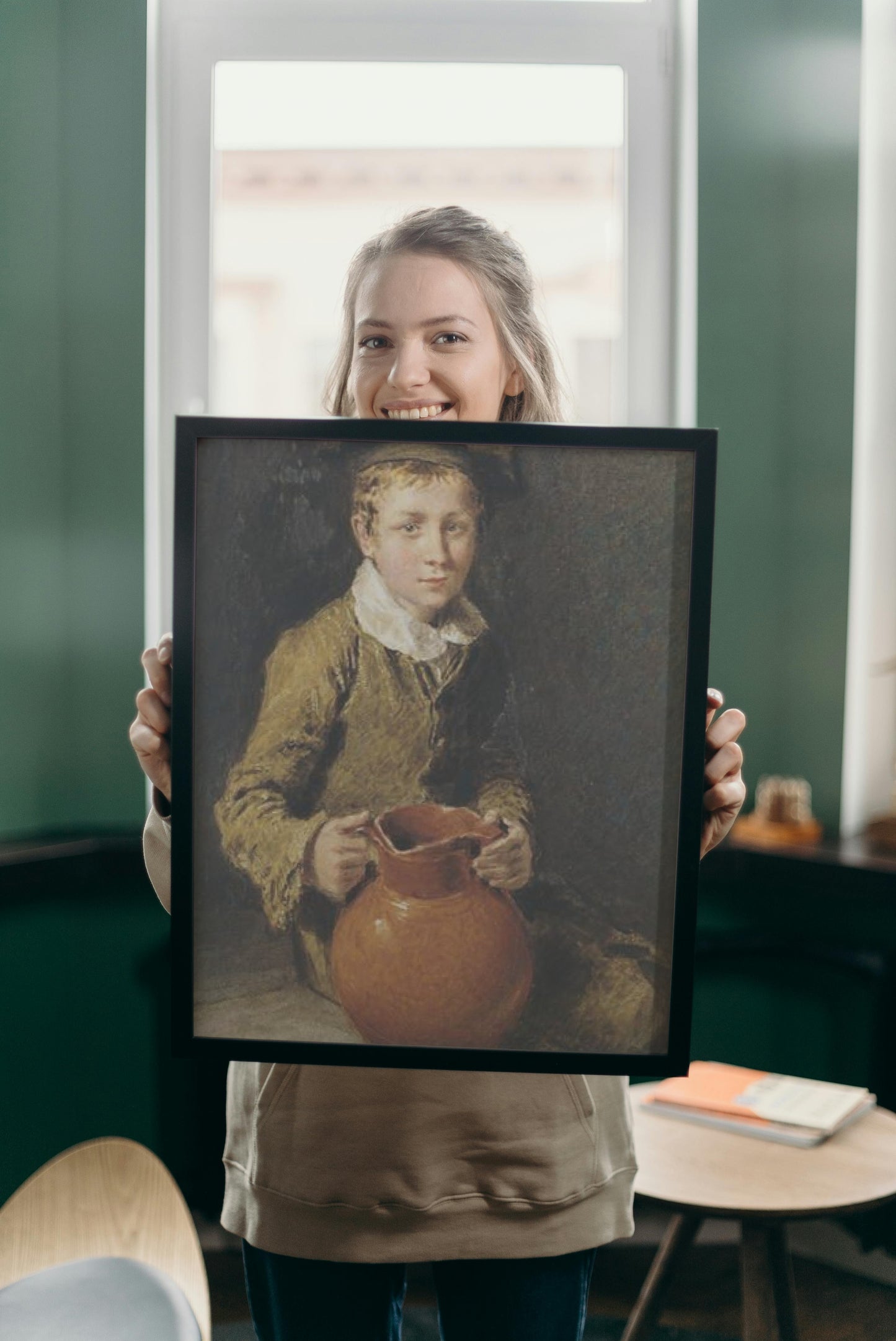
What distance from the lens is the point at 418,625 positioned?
2.87 feet

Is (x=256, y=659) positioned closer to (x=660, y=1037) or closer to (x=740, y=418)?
(x=660, y=1037)

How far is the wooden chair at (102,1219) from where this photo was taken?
91cm

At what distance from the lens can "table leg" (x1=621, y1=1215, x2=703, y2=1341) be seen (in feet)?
5.47

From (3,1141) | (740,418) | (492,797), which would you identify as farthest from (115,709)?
(492,797)

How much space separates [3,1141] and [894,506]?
2.11 m

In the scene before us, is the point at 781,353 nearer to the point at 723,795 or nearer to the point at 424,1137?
the point at 723,795

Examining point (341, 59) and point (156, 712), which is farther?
point (341, 59)

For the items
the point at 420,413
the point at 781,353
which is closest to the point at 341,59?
the point at 781,353

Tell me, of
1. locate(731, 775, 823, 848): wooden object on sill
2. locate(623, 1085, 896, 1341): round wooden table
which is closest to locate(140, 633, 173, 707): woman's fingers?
locate(623, 1085, 896, 1341): round wooden table

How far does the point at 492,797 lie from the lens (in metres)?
0.88

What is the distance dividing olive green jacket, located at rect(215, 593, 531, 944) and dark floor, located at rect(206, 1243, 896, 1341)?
1676mm

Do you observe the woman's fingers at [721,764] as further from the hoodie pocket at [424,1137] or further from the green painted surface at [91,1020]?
the green painted surface at [91,1020]

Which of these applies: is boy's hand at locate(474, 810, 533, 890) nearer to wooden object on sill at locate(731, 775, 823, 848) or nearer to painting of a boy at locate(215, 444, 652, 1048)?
painting of a boy at locate(215, 444, 652, 1048)

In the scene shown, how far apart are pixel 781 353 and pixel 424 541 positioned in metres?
1.82
